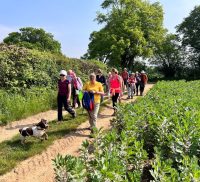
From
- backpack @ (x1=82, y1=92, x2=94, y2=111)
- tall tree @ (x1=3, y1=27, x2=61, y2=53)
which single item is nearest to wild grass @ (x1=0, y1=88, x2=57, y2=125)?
backpack @ (x1=82, y1=92, x2=94, y2=111)

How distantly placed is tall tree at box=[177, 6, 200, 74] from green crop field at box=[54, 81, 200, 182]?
53.3 metres

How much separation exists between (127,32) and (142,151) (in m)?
44.6

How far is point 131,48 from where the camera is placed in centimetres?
5081

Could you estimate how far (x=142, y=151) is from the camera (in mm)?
5703

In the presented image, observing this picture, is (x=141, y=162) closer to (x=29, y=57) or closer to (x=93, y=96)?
(x=93, y=96)

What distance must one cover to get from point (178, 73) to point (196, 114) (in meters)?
55.7

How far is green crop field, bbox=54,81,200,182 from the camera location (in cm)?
436

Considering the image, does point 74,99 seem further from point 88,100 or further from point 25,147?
point 25,147

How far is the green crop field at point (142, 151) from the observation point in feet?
14.3

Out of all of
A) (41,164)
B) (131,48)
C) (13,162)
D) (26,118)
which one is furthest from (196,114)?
(131,48)

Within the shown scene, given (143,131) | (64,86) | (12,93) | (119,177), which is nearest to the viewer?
(119,177)

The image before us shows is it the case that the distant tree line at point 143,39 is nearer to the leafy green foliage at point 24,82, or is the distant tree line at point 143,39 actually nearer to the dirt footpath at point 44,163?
the leafy green foliage at point 24,82

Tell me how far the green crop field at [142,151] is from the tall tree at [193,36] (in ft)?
175

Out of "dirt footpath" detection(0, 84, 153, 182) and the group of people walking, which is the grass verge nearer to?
"dirt footpath" detection(0, 84, 153, 182)
